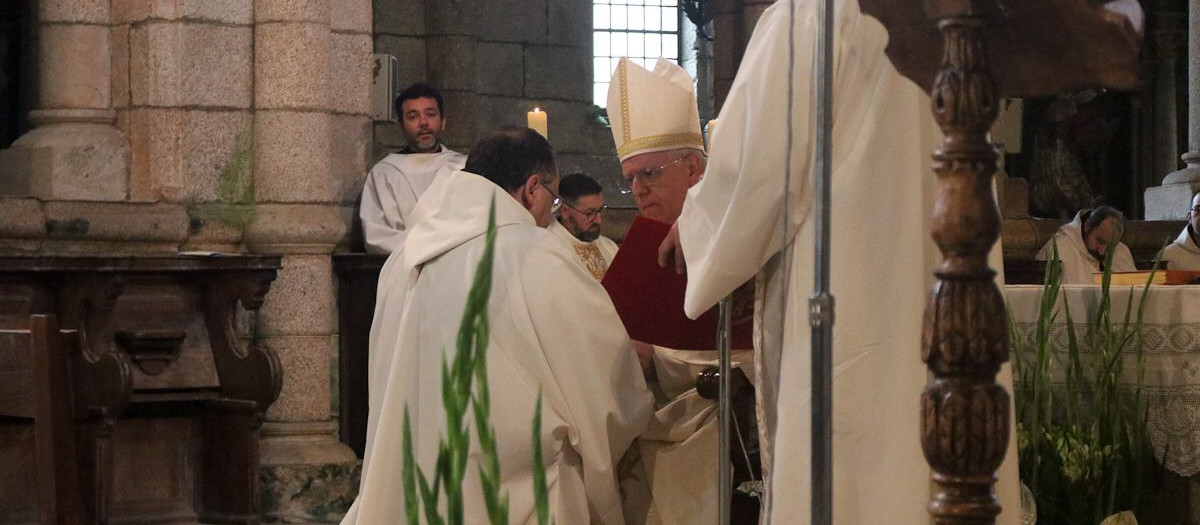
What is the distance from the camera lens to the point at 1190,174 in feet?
36.9

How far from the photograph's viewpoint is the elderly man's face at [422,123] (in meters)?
7.87

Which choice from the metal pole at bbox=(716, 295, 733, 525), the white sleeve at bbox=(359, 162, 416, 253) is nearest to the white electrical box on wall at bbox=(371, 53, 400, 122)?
the white sleeve at bbox=(359, 162, 416, 253)

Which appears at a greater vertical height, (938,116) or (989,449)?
(938,116)

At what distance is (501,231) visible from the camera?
4348mm

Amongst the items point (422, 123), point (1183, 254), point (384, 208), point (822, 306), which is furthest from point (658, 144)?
point (1183, 254)

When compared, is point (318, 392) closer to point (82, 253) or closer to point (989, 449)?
point (82, 253)

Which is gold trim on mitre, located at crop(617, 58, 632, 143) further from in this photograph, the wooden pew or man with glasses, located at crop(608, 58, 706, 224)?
the wooden pew

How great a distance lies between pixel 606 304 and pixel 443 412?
0.48 metres

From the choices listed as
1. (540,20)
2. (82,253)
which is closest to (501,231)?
(82,253)

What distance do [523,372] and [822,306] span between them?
60.5 inches

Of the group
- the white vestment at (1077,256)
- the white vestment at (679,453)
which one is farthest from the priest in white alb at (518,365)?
the white vestment at (1077,256)

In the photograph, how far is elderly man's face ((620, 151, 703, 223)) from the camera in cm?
441

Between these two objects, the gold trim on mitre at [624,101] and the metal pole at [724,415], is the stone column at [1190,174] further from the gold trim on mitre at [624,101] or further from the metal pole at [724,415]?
the metal pole at [724,415]

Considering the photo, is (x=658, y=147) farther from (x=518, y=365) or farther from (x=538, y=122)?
(x=538, y=122)
